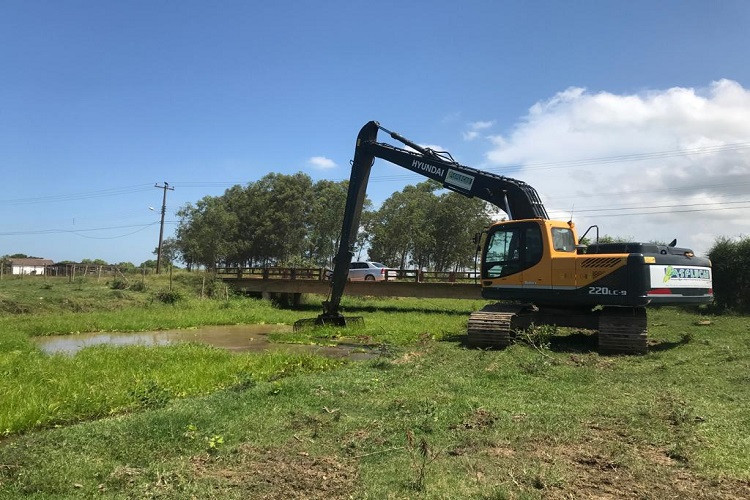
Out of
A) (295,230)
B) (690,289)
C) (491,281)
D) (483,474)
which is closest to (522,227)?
(491,281)

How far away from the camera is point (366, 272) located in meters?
35.2

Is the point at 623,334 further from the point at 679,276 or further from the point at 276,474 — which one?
the point at 276,474

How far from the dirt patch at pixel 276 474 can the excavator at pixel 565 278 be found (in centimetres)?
777

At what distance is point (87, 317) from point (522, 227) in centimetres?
1758

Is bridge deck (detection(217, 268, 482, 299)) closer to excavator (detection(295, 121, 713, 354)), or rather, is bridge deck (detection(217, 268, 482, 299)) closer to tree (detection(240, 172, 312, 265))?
excavator (detection(295, 121, 713, 354))

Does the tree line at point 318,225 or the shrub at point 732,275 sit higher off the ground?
the tree line at point 318,225

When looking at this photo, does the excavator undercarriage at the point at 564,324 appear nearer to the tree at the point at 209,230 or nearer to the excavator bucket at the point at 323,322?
the excavator bucket at the point at 323,322

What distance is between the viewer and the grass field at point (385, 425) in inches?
164

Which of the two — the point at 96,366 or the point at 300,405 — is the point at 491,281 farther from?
the point at 96,366

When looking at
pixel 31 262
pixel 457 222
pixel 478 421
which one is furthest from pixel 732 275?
pixel 31 262

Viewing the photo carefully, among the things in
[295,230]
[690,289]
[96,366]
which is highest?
[295,230]

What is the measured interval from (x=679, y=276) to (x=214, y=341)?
507 inches

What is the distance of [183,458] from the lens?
4809mm

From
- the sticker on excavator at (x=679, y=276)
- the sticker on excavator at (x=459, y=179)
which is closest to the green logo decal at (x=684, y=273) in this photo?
the sticker on excavator at (x=679, y=276)
